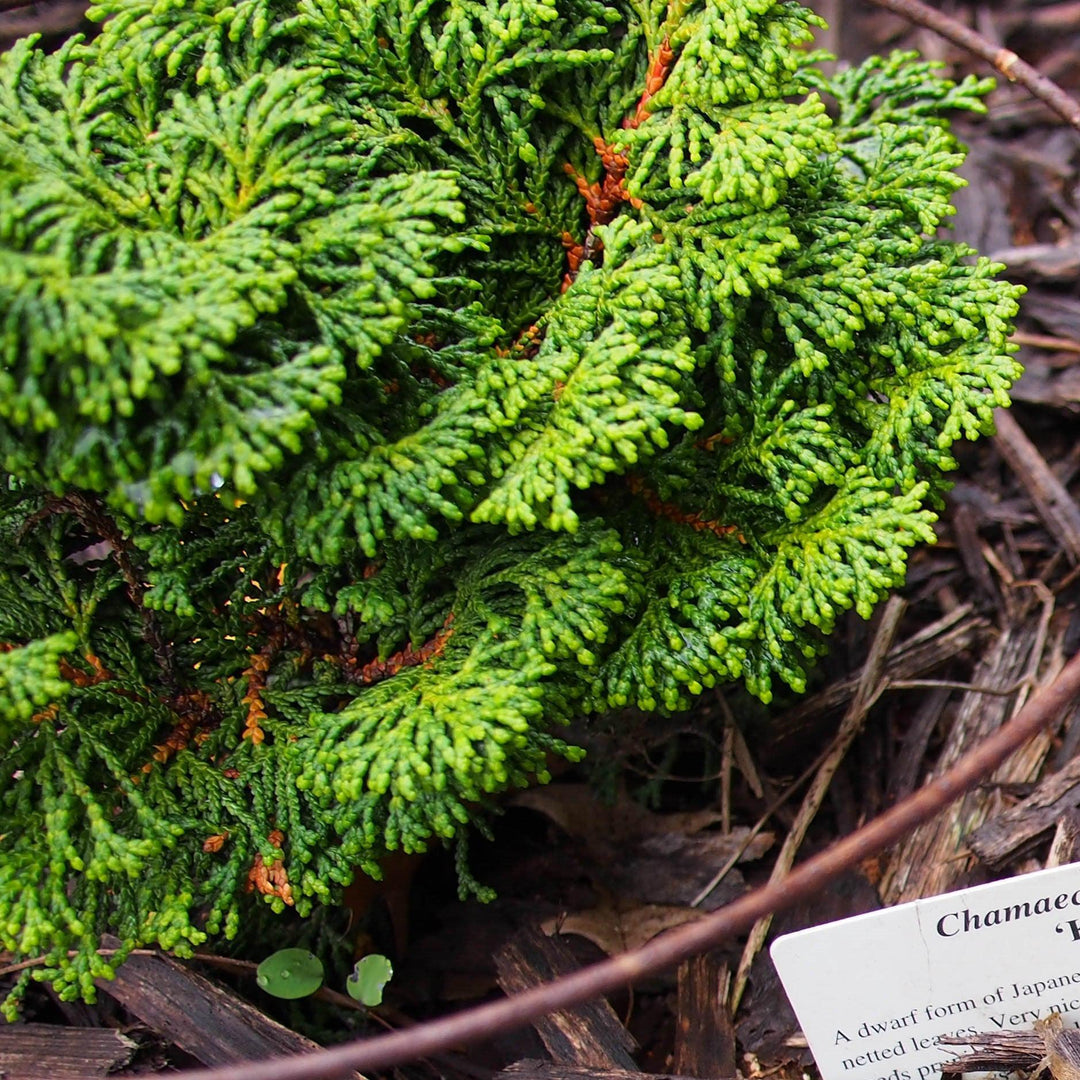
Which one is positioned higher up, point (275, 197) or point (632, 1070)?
point (275, 197)

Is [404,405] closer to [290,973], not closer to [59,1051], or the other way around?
[290,973]

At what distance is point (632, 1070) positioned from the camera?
5.51ft

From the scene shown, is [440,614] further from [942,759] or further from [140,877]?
[942,759]

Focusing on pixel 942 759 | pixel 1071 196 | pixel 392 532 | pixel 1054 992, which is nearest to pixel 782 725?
pixel 942 759

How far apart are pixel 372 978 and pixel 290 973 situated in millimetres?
133

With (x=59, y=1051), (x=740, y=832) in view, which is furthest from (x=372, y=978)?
(x=740, y=832)

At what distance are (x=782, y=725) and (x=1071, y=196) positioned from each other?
184cm

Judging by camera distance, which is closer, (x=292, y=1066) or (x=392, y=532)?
(x=292, y=1066)

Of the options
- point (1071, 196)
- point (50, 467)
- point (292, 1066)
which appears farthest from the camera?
point (1071, 196)

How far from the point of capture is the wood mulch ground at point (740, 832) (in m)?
1.74

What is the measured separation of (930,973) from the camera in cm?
150

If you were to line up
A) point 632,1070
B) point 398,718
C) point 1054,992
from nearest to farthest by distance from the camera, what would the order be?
point 398,718, point 1054,992, point 632,1070

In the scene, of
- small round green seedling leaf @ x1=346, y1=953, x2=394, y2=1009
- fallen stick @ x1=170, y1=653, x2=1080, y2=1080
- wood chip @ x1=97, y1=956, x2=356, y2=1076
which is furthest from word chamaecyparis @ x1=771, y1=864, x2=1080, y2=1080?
wood chip @ x1=97, y1=956, x2=356, y2=1076

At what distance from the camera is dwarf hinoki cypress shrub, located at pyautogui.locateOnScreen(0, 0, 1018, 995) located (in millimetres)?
1271
